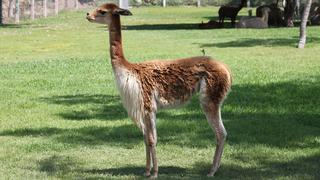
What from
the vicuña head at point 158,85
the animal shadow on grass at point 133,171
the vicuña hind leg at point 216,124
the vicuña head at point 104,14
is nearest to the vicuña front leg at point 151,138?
the vicuña head at point 158,85

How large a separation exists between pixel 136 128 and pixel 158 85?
294 cm

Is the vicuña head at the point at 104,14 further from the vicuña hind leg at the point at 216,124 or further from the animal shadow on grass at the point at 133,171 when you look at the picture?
the animal shadow on grass at the point at 133,171

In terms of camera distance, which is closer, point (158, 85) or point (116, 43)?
point (158, 85)

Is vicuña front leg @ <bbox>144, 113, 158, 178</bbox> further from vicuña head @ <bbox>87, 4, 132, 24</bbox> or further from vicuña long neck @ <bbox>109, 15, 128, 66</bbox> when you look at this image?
vicuña head @ <bbox>87, 4, 132, 24</bbox>

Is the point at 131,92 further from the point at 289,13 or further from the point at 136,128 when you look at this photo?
the point at 289,13

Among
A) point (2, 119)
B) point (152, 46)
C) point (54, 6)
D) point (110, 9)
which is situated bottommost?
point (54, 6)

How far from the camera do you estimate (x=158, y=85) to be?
7902 millimetres

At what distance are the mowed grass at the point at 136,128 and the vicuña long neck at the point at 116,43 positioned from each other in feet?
4.17

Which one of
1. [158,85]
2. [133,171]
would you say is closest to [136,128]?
A: [133,171]

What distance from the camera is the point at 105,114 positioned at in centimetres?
1201

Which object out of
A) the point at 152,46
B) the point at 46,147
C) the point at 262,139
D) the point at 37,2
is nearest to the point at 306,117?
the point at 262,139

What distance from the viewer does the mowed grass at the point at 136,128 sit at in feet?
27.8

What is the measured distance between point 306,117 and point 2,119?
486cm

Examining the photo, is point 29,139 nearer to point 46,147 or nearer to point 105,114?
point 46,147
